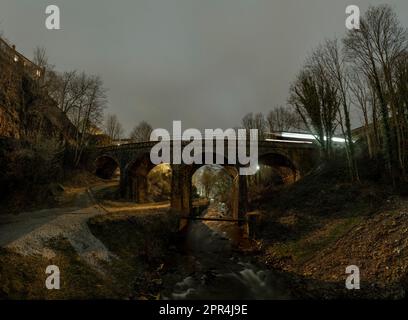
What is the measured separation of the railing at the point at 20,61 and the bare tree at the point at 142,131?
3864cm

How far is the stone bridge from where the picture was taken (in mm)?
27266

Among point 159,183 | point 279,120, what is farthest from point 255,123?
point 159,183

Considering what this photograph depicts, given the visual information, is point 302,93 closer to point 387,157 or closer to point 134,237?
point 387,157

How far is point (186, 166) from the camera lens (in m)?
29.2

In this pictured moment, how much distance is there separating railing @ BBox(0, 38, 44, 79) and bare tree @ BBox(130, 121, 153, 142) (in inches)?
1521

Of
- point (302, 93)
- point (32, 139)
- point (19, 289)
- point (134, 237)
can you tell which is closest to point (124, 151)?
point (32, 139)

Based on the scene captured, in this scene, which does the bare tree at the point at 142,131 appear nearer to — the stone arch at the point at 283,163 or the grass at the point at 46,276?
the stone arch at the point at 283,163

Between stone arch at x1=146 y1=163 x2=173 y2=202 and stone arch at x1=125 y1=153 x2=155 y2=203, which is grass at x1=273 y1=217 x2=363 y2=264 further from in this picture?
stone arch at x1=146 y1=163 x2=173 y2=202

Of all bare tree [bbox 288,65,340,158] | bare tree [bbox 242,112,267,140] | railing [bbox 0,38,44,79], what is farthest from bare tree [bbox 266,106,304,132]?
railing [bbox 0,38,44,79]

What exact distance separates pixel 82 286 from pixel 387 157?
2301 cm

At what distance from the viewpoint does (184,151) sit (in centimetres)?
2973

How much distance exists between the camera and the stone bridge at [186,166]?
89.5 ft

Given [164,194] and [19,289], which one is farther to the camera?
[164,194]

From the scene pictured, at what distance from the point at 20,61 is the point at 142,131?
136 feet
